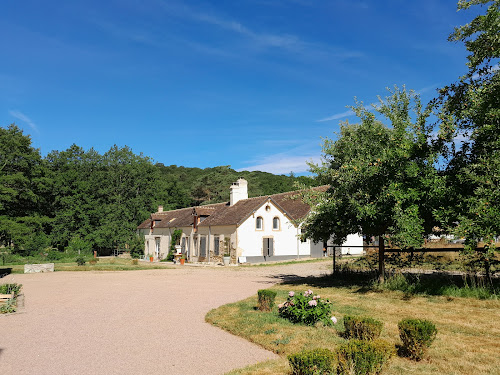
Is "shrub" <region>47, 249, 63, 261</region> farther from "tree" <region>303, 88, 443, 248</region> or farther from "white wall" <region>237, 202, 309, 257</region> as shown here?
"tree" <region>303, 88, 443, 248</region>

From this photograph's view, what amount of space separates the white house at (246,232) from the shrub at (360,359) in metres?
26.8

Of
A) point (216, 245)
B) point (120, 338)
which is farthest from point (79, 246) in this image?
point (120, 338)

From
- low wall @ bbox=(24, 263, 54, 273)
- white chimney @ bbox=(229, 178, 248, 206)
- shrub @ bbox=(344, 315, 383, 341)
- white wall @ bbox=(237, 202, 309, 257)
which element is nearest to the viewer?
shrub @ bbox=(344, 315, 383, 341)

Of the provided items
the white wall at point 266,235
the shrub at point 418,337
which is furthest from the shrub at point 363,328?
the white wall at point 266,235

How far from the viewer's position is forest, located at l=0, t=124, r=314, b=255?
39.3m

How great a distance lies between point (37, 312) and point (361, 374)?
1099cm

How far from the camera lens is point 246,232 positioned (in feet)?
116

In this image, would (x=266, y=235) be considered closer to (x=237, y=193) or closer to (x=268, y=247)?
(x=268, y=247)

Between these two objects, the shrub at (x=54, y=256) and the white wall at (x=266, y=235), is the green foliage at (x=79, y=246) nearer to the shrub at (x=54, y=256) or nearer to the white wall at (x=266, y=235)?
the shrub at (x=54, y=256)

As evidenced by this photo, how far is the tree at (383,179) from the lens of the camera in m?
13.1

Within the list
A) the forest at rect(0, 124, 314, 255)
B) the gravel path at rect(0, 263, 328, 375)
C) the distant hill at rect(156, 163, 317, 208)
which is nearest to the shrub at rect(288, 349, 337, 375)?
the gravel path at rect(0, 263, 328, 375)

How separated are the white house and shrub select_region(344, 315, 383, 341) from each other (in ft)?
80.6

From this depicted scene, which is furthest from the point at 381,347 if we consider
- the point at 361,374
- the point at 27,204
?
the point at 27,204

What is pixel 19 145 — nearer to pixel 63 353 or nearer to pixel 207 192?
pixel 63 353
